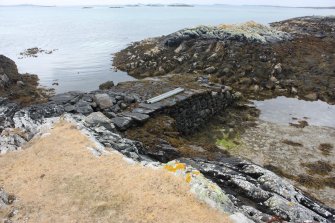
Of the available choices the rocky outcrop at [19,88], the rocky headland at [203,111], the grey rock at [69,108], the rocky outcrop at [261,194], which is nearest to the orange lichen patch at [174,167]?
the rocky headland at [203,111]

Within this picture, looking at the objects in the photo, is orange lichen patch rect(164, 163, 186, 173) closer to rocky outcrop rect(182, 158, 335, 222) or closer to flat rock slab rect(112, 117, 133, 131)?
rocky outcrop rect(182, 158, 335, 222)

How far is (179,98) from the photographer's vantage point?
27406 mm

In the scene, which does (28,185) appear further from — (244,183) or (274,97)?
(274,97)

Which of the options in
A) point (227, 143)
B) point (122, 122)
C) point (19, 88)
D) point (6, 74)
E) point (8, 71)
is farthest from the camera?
point (8, 71)

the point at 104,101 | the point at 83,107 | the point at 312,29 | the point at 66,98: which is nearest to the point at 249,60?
the point at 104,101

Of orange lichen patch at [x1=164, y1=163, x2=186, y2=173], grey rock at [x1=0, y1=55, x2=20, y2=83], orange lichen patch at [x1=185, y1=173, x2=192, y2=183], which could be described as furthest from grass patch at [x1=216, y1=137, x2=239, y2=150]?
grey rock at [x1=0, y1=55, x2=20, y2=83]

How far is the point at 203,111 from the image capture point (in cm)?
2878

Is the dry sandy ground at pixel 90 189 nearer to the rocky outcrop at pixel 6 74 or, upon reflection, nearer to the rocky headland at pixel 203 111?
the rocky headland at pixel 203 111

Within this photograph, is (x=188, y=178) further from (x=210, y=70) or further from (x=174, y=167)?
(x=210, y=70)

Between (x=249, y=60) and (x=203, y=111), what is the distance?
1741cm

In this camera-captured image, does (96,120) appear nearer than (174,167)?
No

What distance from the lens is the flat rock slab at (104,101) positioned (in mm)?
24688

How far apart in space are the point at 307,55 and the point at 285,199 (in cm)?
3831

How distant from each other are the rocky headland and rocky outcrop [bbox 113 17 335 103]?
0.14 m
